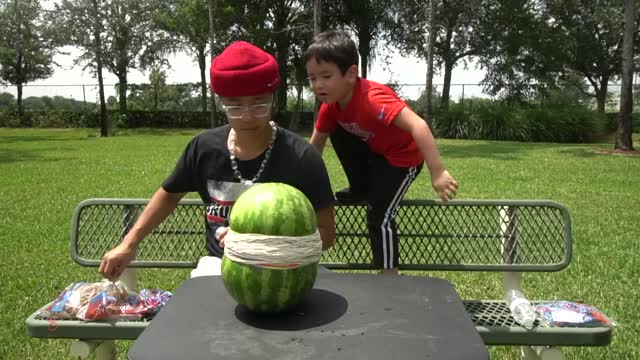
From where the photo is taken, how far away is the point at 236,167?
246 cm

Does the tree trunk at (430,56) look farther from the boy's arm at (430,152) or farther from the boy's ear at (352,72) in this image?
the boy's arm at (430,152)

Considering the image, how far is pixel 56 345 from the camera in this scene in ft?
11.5

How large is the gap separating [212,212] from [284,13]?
1166 inches

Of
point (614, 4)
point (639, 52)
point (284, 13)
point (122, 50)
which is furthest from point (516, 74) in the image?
point (122, 50)

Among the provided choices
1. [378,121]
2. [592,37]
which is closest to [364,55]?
[592,37]

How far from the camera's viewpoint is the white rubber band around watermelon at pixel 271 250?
1588 mm

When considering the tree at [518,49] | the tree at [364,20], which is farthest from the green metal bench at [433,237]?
the tree at [518,49]

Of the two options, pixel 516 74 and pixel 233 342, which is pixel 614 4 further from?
pixel 233 342

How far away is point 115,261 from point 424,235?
153cm

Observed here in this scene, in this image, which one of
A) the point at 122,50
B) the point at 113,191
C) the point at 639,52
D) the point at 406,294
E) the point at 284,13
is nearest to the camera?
the point at 406,294

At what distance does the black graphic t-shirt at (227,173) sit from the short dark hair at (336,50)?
19.9 inches

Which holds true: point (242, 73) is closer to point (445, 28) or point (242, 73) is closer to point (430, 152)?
point (430, 152)

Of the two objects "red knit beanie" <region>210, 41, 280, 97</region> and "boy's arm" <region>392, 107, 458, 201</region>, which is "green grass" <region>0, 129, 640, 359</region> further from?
"red knit beanie" <region>210, 41, 280, 97</region>

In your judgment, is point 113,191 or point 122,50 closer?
point 113,191
